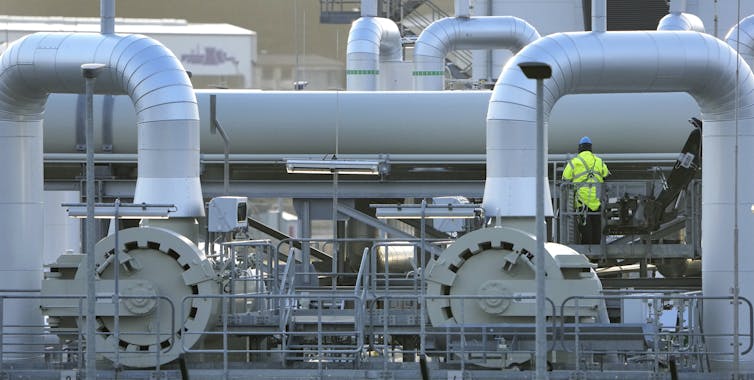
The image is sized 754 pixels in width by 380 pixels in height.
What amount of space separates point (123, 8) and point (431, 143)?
25.5 metres

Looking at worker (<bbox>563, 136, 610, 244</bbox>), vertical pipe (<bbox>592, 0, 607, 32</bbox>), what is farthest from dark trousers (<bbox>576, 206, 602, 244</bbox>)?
vertical pipe (<bbox>592, 0, 607, 32</bbox>)

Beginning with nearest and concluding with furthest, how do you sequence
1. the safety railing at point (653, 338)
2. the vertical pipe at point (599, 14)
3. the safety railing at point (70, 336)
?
the safety railing at point (653, 338), the safety railing at point (70, 336), the vertical pipe at point (599, 14)

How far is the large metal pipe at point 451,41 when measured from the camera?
29.9 meters

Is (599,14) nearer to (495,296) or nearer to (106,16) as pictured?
(495,296)

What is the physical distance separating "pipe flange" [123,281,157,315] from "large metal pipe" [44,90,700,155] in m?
6.11

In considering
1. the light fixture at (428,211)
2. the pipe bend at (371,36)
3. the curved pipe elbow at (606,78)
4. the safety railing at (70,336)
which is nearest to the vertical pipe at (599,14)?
the curved pipe elbow at (606,78)

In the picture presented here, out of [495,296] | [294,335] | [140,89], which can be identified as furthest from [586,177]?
[140,89]

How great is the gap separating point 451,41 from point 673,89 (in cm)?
1240

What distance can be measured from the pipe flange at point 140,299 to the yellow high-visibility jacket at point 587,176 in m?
6.47

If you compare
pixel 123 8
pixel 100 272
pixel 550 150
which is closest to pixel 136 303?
pixel 100 272

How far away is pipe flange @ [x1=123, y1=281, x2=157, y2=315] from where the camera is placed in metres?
17.6

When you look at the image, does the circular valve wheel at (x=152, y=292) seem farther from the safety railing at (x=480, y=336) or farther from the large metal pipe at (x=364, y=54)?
the large metal pipe at (x=364, y=54)

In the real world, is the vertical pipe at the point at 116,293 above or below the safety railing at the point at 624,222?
below

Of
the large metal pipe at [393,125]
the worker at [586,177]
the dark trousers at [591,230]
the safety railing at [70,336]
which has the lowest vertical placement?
the safety railing at [70,336]
